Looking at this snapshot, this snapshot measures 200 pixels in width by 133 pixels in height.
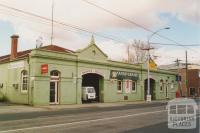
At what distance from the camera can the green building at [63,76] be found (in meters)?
29.8

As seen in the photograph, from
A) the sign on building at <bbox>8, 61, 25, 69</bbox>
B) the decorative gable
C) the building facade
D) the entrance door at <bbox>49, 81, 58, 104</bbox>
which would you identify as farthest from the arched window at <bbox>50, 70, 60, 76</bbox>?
the building facade

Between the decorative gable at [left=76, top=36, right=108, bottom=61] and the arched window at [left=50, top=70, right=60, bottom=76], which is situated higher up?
the decorative gable at [left=76, top=36, right=108, bottom=61]

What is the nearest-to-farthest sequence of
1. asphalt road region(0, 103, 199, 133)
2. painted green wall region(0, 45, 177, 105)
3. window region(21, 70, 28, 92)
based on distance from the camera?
asphalt road region(0, 103, 199, 133), painted green wall region(0, 45, 177, 105), window region(21, 70, 28, 92)

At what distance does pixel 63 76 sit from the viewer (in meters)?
32.2

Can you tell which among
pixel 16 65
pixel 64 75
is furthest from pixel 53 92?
pixel 16 65

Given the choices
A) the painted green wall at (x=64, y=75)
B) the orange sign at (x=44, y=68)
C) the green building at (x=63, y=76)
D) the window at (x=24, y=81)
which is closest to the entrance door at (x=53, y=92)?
the green building at (x=63, y=76)

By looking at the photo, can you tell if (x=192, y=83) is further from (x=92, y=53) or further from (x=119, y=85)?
(x=92, y=53)

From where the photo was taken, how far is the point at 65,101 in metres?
32.3

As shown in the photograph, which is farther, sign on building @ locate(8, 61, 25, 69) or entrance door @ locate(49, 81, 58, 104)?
sign on building @ locate(8, 61, 25, 69)

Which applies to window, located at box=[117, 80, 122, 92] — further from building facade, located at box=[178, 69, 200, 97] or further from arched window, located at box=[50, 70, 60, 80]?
building facade, located at box=[178, 69, 200, 97]

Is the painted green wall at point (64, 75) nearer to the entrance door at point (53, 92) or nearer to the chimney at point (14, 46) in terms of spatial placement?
the entrance door at point (53, 92)

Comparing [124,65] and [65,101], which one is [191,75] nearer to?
[124,65]

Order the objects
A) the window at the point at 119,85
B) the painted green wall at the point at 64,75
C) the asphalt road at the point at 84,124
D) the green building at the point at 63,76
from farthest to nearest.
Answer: the window at the point at 119,85 → the green building at the point at 63,76 → the painted green wall at the point at 64,75 → the asphalt road at the point at 84,124

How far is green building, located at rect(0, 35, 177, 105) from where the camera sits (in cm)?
2984
